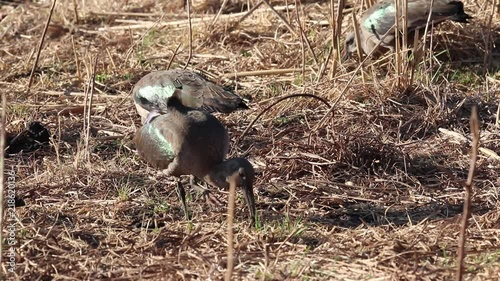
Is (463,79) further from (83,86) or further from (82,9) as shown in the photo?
(82,9)

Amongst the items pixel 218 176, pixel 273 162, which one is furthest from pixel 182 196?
pixel 273 162

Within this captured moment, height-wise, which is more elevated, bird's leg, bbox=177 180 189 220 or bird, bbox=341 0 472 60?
bird, bbox=341 0 472 60

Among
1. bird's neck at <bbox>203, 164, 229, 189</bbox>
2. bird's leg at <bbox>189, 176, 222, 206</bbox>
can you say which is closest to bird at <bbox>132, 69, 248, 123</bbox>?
bird's leg at <bbox>189, 176, 222, 206</bbox>

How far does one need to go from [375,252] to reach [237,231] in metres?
0.86

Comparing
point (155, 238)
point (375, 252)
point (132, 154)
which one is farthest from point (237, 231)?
point (132, 154)

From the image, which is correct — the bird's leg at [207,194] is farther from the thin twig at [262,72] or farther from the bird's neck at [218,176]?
the thin twig at [262,72]

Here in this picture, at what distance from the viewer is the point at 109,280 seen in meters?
4.72

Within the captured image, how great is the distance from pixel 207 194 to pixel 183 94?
4.04 ft

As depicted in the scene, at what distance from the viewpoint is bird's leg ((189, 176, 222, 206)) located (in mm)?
5852

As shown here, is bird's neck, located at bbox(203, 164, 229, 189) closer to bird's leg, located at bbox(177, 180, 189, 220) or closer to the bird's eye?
the bird's eye

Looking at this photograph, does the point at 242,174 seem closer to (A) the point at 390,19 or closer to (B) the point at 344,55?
(B) the point at 344,55

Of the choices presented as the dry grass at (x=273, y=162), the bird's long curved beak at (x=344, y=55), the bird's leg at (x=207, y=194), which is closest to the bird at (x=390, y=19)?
the bird's long curved beak at (x=344, y=55)

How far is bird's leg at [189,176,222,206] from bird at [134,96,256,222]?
0.63ft

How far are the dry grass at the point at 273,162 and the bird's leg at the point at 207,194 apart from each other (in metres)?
0.08
